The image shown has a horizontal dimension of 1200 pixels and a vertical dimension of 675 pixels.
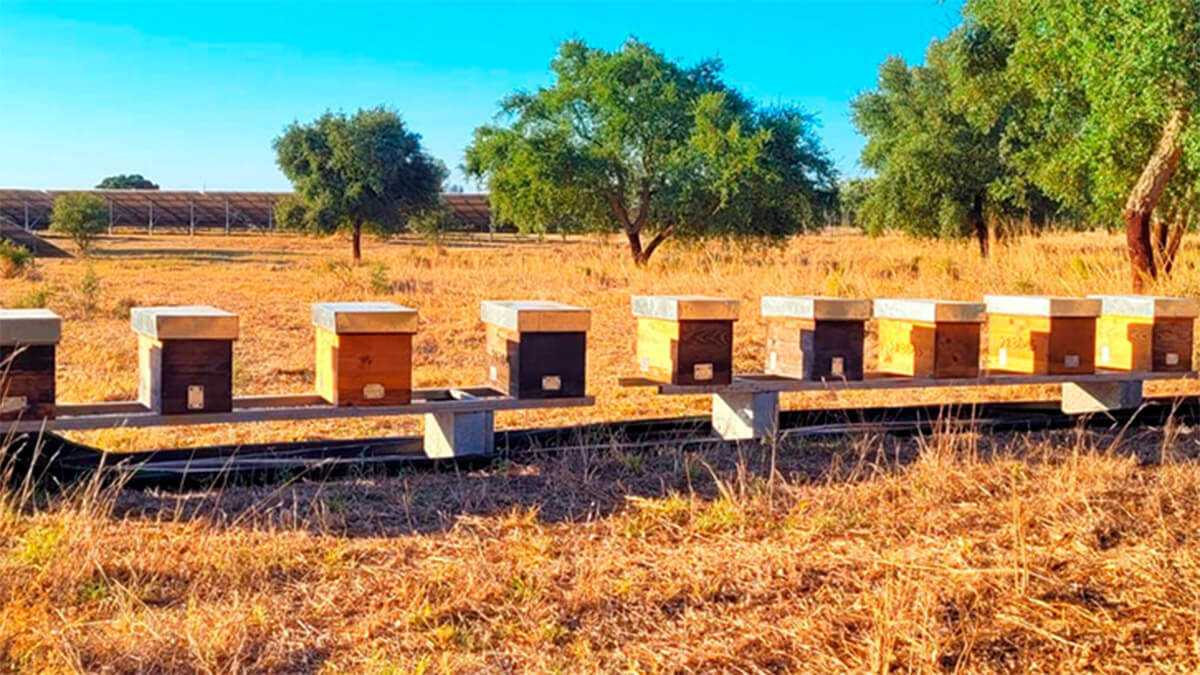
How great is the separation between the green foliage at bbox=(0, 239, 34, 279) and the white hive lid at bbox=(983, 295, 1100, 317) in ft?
52.5

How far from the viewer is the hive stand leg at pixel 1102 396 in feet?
23.2

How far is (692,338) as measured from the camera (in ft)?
18.8

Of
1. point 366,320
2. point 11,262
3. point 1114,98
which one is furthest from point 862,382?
point 11,262

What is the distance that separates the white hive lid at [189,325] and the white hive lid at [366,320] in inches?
16.6

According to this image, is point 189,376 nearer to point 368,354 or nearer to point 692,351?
→ point 368,354

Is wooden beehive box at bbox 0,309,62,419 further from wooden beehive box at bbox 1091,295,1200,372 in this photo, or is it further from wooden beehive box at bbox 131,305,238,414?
wooden beehive box at bbox 1091,295,1200,372

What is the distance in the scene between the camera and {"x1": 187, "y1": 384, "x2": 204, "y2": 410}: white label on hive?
16.0 ft

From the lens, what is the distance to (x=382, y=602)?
3.56 m

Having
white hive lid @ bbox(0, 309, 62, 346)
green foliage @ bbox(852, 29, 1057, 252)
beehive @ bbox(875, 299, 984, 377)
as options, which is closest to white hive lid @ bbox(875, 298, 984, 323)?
beehive @ bbox(875, 299, 984, 377)

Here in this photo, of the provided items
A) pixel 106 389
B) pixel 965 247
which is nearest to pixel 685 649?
pixel 106 389

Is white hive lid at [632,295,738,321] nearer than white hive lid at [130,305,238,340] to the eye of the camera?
No

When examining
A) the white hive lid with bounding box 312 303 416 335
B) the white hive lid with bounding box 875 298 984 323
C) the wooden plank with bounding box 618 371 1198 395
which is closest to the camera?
the white hive lid with bounding box 312 303 416 335

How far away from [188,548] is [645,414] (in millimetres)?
3629

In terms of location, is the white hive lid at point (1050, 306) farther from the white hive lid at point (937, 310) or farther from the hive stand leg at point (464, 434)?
the hive stand leg at point (464, 434)
